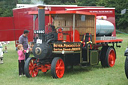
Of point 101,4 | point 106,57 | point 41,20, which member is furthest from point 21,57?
point 101,4

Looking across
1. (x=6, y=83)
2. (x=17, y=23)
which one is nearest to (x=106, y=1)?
(x=17, y=23)

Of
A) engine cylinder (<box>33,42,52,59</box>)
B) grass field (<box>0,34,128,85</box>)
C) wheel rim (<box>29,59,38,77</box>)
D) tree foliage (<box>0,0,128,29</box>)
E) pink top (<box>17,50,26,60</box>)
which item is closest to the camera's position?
grass field (<box>0,34,128,85</box>)

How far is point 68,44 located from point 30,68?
1463 mm

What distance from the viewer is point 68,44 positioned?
402 inches

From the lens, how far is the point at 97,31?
1223cm

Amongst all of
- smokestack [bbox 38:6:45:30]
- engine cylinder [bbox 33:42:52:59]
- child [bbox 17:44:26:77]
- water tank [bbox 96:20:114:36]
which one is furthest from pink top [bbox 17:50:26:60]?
water tank [bbox 96:20:114:36]

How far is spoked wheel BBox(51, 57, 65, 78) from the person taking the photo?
9.72 m

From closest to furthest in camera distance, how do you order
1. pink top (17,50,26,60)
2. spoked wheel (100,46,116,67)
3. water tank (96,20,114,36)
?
pink top (17,50,26,60) < water tank (96,20,114,36) < spoked wheel (100,46,116,67)

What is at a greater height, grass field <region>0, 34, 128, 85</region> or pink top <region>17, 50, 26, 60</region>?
pink top <region>17, 50, 26, 60</region>

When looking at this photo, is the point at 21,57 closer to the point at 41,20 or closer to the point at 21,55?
the point at 21,55

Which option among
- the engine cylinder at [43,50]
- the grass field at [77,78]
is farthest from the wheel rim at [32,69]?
the engine cylinder at [43,50]

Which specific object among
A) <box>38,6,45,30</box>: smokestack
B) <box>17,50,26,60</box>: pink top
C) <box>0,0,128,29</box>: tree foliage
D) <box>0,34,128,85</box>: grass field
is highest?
<box>0,0,128,29</box>: tree foliage

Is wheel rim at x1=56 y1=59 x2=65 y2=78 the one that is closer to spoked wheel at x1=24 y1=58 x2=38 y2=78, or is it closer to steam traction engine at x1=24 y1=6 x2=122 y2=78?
steam traction engine at x1=24 y1=6 x2=122 y2=78

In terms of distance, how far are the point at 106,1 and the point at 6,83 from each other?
4564 centimetres
